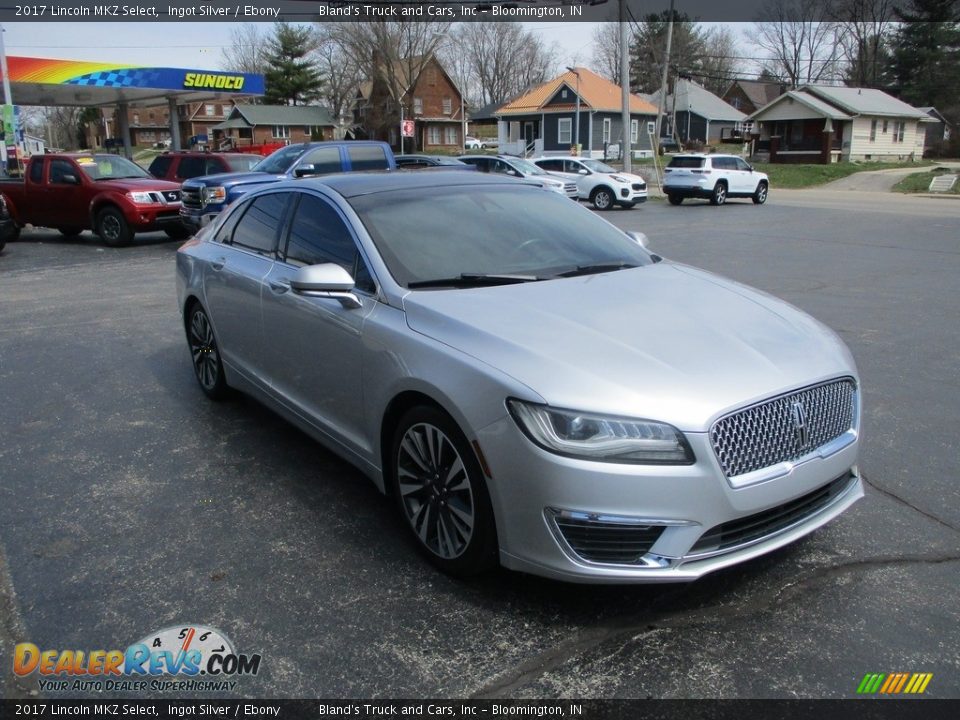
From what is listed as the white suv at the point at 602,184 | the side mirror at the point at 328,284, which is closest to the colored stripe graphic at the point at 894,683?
the side mirror at the point at 328,284

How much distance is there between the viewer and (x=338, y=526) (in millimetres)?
3900

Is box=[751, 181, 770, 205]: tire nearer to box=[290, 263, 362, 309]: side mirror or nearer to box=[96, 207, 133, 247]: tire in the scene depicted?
box=[96, 207, 133, 247]: tire

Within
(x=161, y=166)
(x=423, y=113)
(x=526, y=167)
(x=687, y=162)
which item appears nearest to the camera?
(x=161, y=166)

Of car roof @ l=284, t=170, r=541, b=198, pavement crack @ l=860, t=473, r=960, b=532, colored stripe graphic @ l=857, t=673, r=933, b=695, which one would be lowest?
colored stripe graphic @ l=857, t=673, r=933, b=695

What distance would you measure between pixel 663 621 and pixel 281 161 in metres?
14.4

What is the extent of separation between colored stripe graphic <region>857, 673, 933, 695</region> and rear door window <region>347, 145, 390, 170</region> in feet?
46.6

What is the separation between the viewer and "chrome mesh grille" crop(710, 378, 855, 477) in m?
2.82

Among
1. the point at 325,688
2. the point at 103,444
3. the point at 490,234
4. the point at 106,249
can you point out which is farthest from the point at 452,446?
the point at 106,249

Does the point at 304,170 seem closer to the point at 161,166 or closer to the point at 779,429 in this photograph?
the point at 161,166

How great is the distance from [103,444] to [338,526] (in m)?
2.09

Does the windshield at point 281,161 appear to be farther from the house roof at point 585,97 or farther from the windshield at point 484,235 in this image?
the house roof at point 585,97

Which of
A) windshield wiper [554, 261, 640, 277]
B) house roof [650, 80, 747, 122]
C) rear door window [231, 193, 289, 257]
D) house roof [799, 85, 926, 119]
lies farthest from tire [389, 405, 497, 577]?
house roof [650, 80, 747, 122]

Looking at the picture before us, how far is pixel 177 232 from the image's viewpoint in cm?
1678

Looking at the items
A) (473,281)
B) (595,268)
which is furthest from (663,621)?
(595,268)
